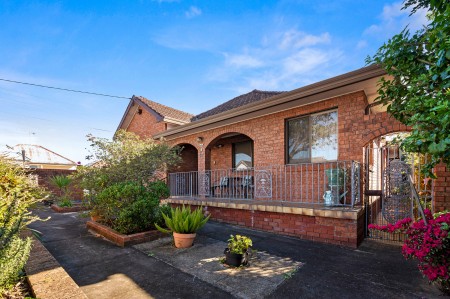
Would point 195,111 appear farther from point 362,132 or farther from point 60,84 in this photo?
point 362,132

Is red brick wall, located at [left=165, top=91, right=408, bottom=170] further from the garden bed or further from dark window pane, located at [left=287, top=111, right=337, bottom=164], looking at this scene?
the garden bed

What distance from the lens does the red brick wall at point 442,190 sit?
4.27 meters

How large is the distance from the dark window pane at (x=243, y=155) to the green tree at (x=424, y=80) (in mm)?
6229

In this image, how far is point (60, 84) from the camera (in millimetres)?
12656

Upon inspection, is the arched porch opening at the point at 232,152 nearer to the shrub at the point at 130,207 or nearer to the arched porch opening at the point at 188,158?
the arched porch opening at the point at 188,158

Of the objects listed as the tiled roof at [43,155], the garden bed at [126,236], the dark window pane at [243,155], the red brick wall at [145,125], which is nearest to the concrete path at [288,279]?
the garden bed at [126,236]

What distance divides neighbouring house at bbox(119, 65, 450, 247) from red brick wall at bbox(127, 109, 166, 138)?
3.98m

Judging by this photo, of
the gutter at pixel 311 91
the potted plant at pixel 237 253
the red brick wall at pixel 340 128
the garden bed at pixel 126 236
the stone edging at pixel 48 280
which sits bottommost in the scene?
the garden bed at pixel 126 236

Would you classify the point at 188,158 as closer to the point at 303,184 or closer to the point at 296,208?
the point at 303,184

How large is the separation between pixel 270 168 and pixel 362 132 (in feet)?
9.15

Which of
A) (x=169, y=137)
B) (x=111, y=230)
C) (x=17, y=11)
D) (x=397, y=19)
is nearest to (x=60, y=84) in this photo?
(x=17, y=11)

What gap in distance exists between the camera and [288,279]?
317 cm

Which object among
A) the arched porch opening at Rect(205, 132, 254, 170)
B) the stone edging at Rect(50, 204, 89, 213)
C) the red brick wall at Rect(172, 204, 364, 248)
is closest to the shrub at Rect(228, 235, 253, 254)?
the red brick wall at Rect(172, 204, 364, 248)

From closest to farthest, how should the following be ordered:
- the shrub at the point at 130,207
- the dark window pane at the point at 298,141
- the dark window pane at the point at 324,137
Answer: the shrub at the point at 130,207, the dark window pane at the point at 324,137, the dark window pane at the point at 298,141
